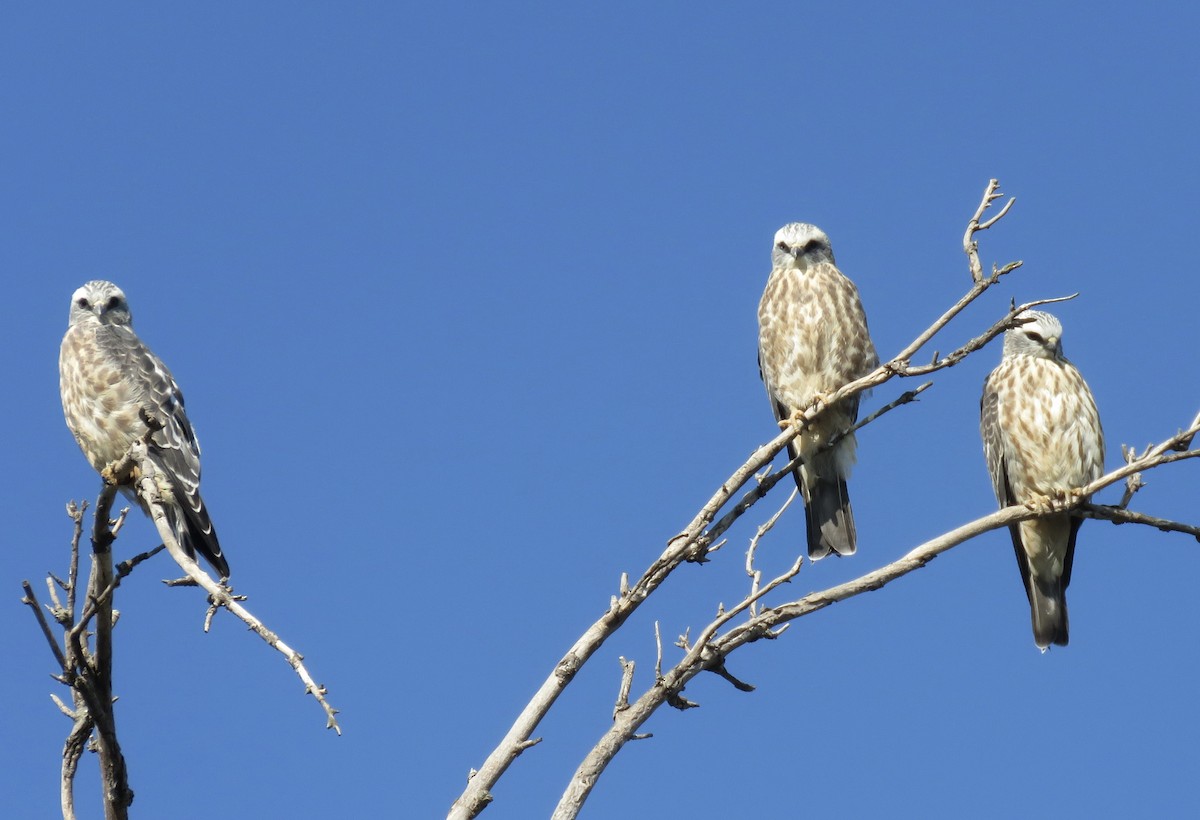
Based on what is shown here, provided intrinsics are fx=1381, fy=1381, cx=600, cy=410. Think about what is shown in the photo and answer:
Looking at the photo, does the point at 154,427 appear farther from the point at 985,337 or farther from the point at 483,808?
the point at 985,337

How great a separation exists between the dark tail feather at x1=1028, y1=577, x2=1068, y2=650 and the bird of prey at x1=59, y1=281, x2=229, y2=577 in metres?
3.78

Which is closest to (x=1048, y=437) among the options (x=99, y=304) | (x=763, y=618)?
(x=763, y=618)

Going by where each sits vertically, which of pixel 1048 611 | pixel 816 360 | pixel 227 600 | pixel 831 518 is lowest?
pixel 227 600

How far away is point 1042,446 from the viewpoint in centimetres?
642

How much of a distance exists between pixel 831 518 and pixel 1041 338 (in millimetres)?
1338

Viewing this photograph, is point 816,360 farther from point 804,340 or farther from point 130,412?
point 130,412

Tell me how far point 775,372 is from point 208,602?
3711mm

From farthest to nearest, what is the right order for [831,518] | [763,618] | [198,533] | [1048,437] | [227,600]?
[831,518], [1048,437], [198,533], [763,618], [227,600]

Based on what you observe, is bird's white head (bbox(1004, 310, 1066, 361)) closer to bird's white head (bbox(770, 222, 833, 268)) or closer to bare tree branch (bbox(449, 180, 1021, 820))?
bird's white head (bbox(770, 222, 833, 268))

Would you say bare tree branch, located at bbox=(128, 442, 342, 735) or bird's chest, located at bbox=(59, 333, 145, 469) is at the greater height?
bird's chest, located at bbox=(59, 333, 145, 469)

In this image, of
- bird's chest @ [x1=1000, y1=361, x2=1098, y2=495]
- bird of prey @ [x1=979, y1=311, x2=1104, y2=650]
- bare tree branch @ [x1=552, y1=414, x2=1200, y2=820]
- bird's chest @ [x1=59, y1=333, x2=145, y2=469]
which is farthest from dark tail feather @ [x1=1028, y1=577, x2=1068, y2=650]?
bird's chest @ [x1=59, y1=333, x2=145, y2=469]

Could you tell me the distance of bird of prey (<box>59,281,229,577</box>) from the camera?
6.00m

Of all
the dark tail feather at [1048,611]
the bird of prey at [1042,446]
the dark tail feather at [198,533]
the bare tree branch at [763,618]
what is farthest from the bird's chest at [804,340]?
the dark tail feather at [198,533]

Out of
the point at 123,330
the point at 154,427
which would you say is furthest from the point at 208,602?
the point at 123,330
